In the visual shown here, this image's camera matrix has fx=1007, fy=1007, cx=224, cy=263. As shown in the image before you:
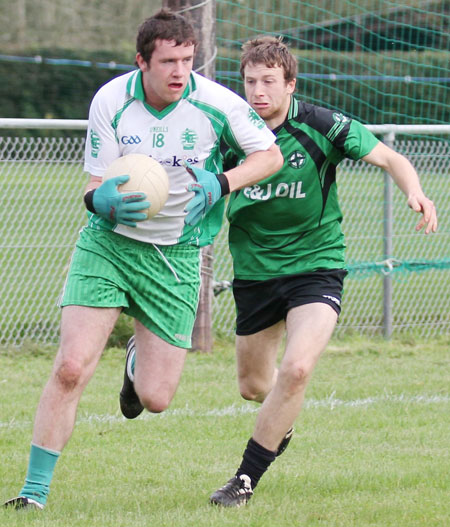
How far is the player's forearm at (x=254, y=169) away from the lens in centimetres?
455

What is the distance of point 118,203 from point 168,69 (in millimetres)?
660

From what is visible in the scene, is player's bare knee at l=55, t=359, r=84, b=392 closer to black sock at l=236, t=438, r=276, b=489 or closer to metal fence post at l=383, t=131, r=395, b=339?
black sock at l=236, t=438, r=276, b=489

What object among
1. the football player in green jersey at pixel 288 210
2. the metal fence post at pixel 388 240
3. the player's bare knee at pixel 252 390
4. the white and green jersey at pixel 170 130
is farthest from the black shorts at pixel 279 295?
the metal fence post at pixel 388 240

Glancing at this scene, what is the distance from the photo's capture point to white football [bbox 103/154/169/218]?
4.29 meters

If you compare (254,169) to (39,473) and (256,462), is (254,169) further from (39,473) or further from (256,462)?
(39,473)

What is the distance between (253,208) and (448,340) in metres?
4.57

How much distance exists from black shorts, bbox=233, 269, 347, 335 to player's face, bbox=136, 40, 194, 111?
1.14m

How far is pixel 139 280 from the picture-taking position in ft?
15.3

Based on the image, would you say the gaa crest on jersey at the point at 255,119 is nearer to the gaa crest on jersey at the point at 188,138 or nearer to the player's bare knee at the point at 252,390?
the gaa crest on jersey at the point at 188,138

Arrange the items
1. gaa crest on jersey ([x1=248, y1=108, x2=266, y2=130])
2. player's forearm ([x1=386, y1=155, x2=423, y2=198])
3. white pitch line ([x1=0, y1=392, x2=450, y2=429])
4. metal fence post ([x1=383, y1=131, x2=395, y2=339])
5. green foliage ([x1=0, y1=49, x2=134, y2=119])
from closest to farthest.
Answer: gaa crest on jersey ([x1=248, y1=108, x2=266, y2=130]) < player's forearm ([x1=386, y1=155, x2=423, y2=198]) < white pitch line ([x1=0, y1=392, x2=450, y2=429]) < metal fence post ([x1=383, y1=131, x2=395, y2=339]) < green foliage ([x1=0, y1=49, x2=134, y2=119])

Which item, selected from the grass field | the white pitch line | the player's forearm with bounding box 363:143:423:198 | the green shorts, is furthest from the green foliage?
the green shorts

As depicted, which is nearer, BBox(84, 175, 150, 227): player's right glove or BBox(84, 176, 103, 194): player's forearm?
BBox(84, 175, 150, 227): player's right glove

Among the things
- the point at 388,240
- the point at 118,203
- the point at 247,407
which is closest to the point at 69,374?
the point at 118,203

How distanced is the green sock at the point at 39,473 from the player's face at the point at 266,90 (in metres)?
1.97
